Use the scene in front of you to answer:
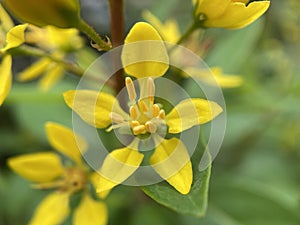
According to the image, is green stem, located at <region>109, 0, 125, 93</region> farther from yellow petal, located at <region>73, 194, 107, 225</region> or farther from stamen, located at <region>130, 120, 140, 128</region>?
yellow petal, located at <region>73, 194, 107, 225</region>

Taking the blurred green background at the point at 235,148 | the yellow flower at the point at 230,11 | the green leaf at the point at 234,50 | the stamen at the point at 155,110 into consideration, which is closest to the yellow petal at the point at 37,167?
the blurred green background at the point at 235,148

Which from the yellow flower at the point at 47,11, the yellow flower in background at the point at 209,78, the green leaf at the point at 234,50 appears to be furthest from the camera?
the green leaf at the point at 234,50

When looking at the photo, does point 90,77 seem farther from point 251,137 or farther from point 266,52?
point 266,52

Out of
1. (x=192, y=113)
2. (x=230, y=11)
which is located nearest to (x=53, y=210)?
(x=192, y=113)

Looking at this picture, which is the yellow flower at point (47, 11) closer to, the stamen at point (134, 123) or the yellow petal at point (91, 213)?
the stamen at point (134, 123)

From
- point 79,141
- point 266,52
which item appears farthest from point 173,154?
point 266,52

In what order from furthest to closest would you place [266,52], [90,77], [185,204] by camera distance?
1. [266,52]
2. [90,77]
3. [185,204]
